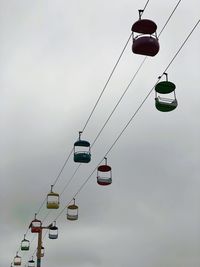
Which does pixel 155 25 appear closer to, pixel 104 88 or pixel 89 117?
pixel 104 88

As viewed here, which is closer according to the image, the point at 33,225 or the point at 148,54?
the point at 148,54

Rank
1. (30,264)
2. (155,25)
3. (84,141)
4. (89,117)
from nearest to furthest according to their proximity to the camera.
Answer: (155,25) < (89,117) < (84,141) < (30,264)

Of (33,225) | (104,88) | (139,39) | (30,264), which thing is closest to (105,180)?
(104,88)

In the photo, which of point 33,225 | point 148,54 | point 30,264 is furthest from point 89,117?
point 30,264

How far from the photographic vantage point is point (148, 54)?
12.7 meters

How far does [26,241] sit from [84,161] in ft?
49.7

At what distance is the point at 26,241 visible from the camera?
104ft

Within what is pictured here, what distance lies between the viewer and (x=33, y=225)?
104 feet

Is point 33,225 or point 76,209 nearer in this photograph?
point 76,209

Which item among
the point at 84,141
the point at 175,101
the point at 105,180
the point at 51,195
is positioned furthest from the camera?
the point at 51,195

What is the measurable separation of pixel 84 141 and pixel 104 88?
4807mm

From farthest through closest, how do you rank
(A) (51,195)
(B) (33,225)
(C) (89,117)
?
1. (B) (33,225)
2. (A) (51,195)
3. (C) (89,117)

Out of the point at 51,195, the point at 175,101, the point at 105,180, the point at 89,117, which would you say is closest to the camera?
the point at 175,101

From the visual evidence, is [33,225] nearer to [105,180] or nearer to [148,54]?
[105,180]
